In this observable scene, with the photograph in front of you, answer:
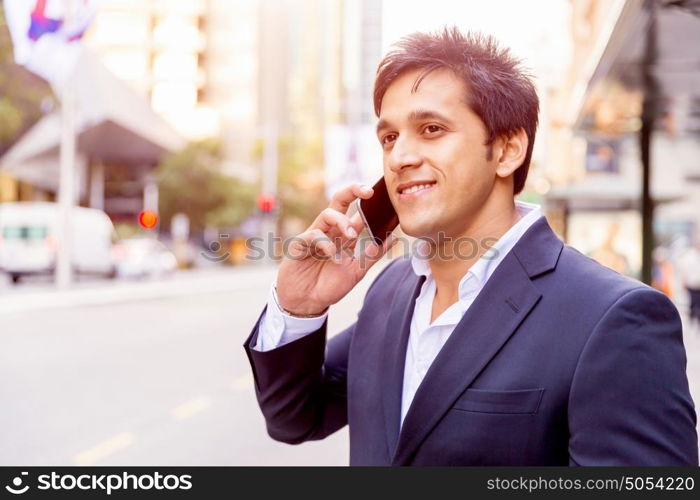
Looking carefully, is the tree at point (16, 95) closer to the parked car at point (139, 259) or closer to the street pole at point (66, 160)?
the street pole at point (66, 160)

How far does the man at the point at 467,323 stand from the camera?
1.33 metres

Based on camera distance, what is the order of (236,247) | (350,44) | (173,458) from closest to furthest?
1. (173,458)
2. (236,247)
3. (350,44)

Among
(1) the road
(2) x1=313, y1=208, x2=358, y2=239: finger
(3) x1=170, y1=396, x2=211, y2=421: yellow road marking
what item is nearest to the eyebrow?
(2) x1=313, y1=208, x2=358, y2=239: finger

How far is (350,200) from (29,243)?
2244cm

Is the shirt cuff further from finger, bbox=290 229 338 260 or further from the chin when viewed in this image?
the chin

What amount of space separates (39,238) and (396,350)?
22.7m

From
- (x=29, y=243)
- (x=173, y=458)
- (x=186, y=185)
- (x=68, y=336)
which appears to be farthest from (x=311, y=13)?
(x=173, y=458)

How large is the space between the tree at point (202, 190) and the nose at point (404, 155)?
4146cm

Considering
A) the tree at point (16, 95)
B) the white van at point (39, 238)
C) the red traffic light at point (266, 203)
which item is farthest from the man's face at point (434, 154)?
the red traffic light at point (266, 203)

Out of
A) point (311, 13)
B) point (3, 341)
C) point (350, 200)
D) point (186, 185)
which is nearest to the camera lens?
point (350, 200)

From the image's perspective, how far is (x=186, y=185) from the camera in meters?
43.6

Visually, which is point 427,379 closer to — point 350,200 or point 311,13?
point 350,200

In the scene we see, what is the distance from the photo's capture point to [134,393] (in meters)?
7.48

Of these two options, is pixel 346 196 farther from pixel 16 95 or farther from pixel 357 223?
pixel 16 95
